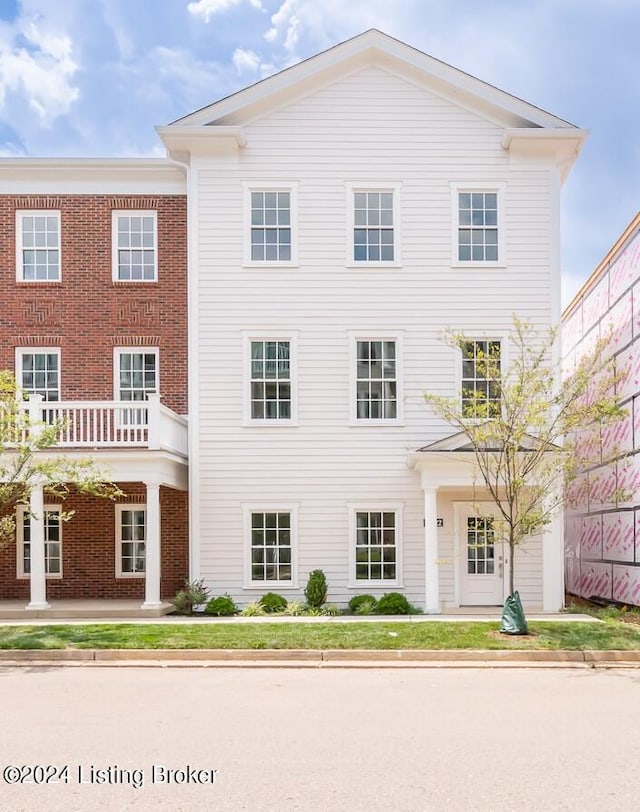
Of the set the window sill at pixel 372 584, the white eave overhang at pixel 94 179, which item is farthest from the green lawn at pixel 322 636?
the white eave overhang at pixel 94 179

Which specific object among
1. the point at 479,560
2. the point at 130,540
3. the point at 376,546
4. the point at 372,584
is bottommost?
the point at 372,584

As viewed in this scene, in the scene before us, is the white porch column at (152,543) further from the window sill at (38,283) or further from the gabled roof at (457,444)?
the window sill at (38,283)

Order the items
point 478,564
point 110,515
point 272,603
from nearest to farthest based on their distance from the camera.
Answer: point 272,603 < point 478,564 < point 110,515

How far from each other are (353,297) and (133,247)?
514cm

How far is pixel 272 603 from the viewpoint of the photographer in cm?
1827

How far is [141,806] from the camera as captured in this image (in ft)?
20.2

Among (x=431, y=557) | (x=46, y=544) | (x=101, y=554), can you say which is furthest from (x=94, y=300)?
(x=431, y=557)

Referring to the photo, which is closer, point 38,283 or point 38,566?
point 38,566

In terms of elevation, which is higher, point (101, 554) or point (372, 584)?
point (101, 554)

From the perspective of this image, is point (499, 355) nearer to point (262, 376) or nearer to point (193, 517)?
point (262, 376)

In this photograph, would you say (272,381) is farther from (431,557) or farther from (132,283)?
(431,557)

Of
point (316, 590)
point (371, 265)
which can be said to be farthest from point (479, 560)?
point (371, 265)

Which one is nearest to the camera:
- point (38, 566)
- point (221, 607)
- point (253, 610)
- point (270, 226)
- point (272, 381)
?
point (38, 566)

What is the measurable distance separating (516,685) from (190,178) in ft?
43.2
